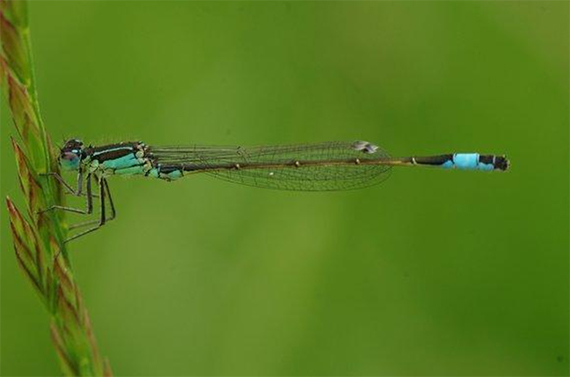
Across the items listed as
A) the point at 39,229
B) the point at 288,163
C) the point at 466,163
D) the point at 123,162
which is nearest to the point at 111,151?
the point at 123,162

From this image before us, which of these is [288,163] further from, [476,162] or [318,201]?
[476,162]

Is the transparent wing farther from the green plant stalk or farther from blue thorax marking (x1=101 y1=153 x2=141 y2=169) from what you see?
the green plant stalk

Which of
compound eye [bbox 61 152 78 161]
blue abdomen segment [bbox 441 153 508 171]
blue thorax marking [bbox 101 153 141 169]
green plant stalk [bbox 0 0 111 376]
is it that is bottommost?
green plant stalk [bbox 0 0 111 376]

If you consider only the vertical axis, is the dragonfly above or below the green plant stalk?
above

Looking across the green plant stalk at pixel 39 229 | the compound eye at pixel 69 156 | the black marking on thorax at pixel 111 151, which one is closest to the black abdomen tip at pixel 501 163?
the black marking on thorax at pixel 111 151

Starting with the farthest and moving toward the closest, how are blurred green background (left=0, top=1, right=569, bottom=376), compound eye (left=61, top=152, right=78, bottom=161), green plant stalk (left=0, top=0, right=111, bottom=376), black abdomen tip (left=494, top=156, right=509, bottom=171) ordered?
blurred green background (left=0, top=1, right=569, bottom=376), black abdomen tip (left=494, top=156, right=509, bottom=171), compound eye (left=61, top=152, right=78, bottom=161), green plant stalk (left=0, top=0, right=111, bottom=376)

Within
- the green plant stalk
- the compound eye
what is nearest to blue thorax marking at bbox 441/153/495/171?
the compound eye

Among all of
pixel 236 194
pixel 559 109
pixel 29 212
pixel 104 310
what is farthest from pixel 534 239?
pixel 29 212
